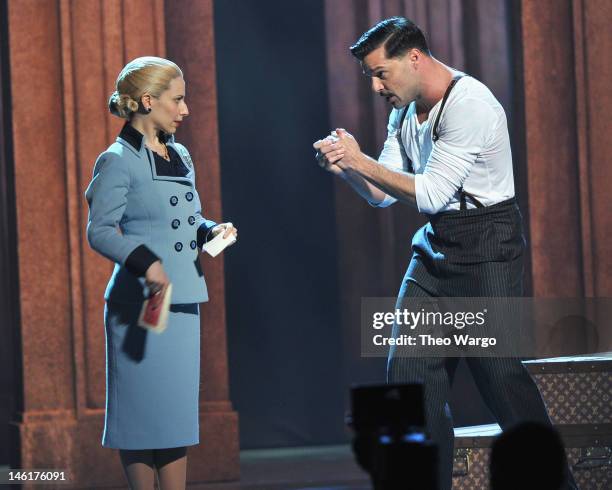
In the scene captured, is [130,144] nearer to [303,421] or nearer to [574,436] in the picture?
[574,436]

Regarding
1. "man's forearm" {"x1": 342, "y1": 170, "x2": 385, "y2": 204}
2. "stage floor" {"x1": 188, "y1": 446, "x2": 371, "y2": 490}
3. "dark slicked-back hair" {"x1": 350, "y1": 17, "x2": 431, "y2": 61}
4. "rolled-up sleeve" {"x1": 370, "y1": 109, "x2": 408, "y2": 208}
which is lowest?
"stage floor" {"x1": 188, "y1": 446, "x2": 371, "y2": 490}

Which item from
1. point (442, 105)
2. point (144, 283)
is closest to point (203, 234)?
point (144, 283)

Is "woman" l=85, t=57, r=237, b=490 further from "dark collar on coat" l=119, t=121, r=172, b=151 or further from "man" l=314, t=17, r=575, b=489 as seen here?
"man" l=314, t=17, r=575, b=489

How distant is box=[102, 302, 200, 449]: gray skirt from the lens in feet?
10.9

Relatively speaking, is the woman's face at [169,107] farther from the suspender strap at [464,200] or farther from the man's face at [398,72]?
the suspender strap at [464,200]

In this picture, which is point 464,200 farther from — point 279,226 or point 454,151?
point 279,226

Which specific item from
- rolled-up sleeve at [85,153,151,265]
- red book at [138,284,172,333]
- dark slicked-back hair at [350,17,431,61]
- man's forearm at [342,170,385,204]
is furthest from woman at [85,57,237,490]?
dark slicked-back hair at [350,17,431,61]

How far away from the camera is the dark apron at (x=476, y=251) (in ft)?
11.2

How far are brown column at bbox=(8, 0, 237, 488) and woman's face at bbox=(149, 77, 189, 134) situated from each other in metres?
1.62

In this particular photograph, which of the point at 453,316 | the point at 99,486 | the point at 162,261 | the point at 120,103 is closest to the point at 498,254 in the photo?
the point at 453,316

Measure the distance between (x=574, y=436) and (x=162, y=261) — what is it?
177cm

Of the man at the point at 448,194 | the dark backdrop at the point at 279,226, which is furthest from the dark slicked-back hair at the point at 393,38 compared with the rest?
the dark backdrop at the point at 279,226

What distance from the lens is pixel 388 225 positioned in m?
5.80

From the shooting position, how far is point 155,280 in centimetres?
317
